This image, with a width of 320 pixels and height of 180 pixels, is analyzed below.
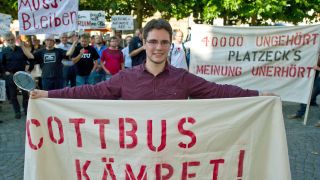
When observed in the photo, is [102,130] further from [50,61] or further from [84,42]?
[84,42]

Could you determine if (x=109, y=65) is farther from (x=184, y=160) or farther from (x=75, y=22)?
(x=184, y=160)

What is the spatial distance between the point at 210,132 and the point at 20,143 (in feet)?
14.8

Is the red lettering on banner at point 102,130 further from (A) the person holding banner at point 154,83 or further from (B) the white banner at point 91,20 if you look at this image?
(B) the white banner at point 91,20

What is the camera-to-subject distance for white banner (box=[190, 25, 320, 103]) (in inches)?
310

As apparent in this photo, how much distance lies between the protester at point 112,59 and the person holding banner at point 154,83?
6.63 meters

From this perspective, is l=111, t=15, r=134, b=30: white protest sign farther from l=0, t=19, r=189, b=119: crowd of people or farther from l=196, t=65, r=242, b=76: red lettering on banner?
l=196, t=65, r=242, b=76: red lettering on banner

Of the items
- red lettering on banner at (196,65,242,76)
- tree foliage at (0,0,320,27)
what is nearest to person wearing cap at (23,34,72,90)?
red lettering on banner at (196,65,242,76)

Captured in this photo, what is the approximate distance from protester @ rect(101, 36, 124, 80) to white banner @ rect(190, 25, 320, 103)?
195 cm

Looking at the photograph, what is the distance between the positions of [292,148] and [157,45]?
4.08m

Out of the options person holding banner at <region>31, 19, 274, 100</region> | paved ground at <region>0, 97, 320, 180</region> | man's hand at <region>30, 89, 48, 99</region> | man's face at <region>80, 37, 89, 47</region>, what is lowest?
paved ground at <region>0, 97, 320, 180</region>

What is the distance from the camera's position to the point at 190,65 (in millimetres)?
8797

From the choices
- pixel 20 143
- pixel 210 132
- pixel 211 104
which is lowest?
pixel 20 143

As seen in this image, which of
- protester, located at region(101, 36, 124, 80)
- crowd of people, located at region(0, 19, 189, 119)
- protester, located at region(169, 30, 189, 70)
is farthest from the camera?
protester, located at region(101, 36, 124, 80)

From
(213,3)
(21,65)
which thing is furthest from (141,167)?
(213,3)
